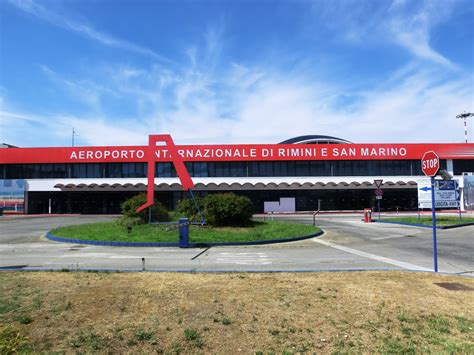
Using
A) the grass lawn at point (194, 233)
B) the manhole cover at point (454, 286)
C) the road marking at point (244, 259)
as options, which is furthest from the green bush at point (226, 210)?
the manhole cover at point (454, 286)

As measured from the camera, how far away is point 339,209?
4338 centimetres

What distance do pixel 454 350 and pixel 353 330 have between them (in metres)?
1.25

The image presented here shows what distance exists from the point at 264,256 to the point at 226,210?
7518 millimetres

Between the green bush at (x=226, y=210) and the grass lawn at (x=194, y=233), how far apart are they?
742mm

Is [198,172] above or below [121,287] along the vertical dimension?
above

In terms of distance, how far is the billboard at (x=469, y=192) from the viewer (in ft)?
137

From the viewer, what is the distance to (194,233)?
17.1 m

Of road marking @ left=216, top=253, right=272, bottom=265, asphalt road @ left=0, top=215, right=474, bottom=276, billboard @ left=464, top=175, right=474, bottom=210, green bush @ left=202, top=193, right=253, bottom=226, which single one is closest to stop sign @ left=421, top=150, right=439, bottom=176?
asphalt road @ left=0, top=215, right=474, bottom=276

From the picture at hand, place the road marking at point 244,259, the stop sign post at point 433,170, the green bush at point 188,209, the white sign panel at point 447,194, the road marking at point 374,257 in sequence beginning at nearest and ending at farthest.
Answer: the stop sign post at point 433,170 → the road marking at point 374,257 → the road marking at point 244,259 → the white sign panel at point 447,194 → the green bush at point 188,209

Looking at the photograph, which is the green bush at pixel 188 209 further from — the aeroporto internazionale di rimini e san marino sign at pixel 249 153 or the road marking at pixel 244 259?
the aeroporto internazionale di rimini e san marino sign at pixel 249 153

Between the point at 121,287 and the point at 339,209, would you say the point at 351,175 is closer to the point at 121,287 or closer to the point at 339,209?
the point at 339,209

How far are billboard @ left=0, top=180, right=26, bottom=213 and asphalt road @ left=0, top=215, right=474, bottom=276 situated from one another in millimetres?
32275

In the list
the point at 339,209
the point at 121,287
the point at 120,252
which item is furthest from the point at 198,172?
the point at 121,287

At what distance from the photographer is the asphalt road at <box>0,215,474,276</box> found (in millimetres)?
9930
